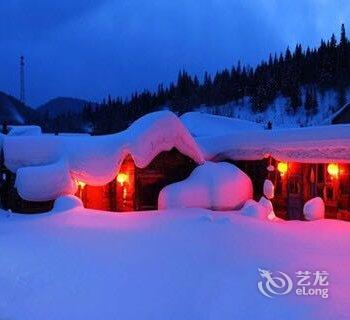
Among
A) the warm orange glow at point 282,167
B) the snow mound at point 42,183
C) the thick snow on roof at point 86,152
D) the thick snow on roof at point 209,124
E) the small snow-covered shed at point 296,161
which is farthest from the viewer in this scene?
the thick snow on roof at point 209,124

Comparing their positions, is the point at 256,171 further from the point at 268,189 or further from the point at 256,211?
the point at 256,211

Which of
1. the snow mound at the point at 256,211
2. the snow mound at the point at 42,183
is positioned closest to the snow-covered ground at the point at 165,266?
the snow mound at the point at 256,211

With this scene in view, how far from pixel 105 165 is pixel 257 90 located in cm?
6851

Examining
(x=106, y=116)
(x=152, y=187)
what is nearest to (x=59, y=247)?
(x=152, y=187)

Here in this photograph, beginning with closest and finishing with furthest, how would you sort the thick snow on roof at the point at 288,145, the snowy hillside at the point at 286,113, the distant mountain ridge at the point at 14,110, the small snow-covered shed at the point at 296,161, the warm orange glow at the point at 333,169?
the thick snow on roof at the point at 288,145, the small snow-covered shed at the point at 296,161, the warm orange glow at the point at 333,169, the distant mountain ridge at the point at 14,110, the snowy hillside at the point at 286,113

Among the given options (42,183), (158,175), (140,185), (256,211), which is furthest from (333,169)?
(42,183)

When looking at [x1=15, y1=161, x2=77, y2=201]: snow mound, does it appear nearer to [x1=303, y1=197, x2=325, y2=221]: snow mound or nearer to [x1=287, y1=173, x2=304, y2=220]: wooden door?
[x1=287, y1=173, x2=304, y2=220]: wooden door

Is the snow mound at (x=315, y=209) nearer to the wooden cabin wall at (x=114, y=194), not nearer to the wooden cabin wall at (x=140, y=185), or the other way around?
the wooden cabin wall at (x=140, y=185)

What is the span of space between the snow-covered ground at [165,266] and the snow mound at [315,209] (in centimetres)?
74

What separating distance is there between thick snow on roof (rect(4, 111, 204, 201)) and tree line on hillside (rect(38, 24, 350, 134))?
163 ft

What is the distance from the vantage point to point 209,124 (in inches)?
1146

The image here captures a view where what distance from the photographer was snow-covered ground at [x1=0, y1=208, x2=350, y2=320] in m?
6.28

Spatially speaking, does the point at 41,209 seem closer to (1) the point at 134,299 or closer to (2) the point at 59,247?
(2) the point at 59,247

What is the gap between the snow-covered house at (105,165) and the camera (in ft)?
48.0
